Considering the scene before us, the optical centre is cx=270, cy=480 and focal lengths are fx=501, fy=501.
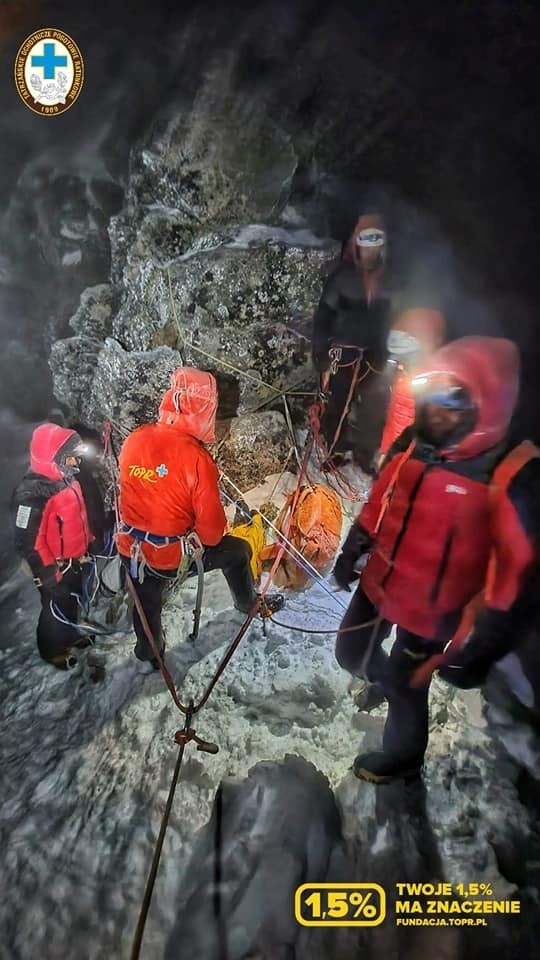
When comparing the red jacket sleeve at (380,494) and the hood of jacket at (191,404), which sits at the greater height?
the hood of jacket at (191,404)

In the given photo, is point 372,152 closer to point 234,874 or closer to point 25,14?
point 25,14

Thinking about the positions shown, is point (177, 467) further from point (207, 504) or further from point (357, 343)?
point (357, 343)

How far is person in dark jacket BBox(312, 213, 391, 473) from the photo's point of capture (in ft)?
5.63

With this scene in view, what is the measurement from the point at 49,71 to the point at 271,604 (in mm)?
2109

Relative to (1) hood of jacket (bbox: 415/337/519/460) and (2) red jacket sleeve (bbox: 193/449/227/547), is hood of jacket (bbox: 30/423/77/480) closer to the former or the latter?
(2) red jacket sleeve (bbox: 193/449/227/547)

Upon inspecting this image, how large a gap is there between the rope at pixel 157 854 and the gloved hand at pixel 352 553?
30.8 inches

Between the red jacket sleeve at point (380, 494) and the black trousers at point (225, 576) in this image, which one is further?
the black trousers at point (225, 576)

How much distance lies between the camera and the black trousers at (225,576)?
2.04 metres

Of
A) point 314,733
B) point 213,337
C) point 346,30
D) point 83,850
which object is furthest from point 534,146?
point 83,850

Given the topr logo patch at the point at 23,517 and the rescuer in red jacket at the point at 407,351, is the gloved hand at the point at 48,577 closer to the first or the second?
the topr logo patch at the point at 23,517

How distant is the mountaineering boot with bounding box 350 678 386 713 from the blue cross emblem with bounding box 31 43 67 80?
2.46 m

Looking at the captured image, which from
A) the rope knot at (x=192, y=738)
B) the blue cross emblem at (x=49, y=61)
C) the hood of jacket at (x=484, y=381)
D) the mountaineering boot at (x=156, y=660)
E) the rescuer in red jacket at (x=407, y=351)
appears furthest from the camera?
the mountaineering boot at (x=156, y=660)

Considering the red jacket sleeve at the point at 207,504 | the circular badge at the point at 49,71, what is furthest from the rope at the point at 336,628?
the circular badge at the point at 49,71

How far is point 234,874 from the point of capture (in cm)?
170
